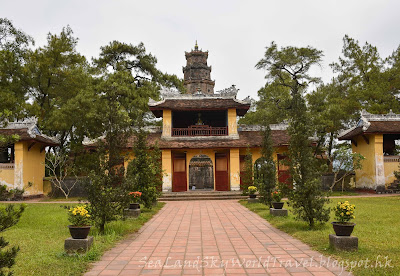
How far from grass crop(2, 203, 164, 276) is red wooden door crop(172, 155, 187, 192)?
935 cm

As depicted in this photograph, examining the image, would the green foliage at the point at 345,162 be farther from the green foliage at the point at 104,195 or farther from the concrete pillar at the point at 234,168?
the green foliage at the point at 104,195

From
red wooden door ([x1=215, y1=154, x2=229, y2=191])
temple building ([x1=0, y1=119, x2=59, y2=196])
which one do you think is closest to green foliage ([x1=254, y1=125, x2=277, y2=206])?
red wooden door ([x1=215, y1=154, x2=229, y2=191])

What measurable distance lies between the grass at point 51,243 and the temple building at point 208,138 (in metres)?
9.44

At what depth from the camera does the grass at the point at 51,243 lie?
17.2 feet

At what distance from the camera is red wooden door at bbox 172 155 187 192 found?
2086cm

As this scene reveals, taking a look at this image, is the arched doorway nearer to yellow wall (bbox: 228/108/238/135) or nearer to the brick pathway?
yellow wall (bbox: 228/108/238/135)

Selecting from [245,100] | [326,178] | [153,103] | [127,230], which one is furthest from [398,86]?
[127,230]

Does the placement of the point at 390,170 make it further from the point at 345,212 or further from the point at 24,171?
the point at 24,171

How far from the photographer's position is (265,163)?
13.5 metres

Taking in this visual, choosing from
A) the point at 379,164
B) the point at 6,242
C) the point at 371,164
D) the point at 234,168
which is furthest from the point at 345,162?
the point at 6,242

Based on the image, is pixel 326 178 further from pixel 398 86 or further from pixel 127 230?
pixel 127 230

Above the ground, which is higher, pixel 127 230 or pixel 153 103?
pixel 153 103

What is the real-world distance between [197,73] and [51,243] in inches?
1306

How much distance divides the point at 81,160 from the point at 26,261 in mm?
17317
